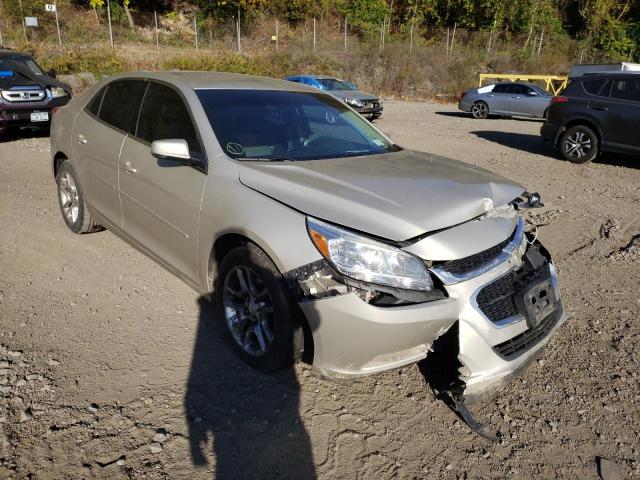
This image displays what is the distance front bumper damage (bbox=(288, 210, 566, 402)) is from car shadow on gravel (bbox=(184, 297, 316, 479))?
36 cm

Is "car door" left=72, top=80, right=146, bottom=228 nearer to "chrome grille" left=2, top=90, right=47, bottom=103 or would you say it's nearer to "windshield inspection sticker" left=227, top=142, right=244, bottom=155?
"windshield inspection sticker" left=227, top=142, right=244, bottom=155

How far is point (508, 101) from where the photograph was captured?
1841 cm

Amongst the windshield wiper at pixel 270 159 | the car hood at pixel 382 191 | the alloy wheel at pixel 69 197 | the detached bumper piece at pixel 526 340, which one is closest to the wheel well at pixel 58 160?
the alloy wheel at pixel 69 197

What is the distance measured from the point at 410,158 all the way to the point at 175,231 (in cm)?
173

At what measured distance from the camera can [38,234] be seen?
199 inches

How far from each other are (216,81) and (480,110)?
57.1ft

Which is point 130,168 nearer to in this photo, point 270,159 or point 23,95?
point 270,159

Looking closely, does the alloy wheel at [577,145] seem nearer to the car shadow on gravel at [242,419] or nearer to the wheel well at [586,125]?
the wheel well at [586,125]

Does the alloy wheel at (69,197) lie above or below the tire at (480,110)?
above

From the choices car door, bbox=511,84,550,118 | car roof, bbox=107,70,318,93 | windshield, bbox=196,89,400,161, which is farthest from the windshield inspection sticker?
car door, bbox=511,84,550,118

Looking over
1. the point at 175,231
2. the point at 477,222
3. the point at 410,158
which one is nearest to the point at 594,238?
the point at 410,158

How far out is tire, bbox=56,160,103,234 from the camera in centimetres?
475

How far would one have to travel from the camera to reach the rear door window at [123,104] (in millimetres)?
3963

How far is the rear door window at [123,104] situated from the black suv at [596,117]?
8.62 meters
